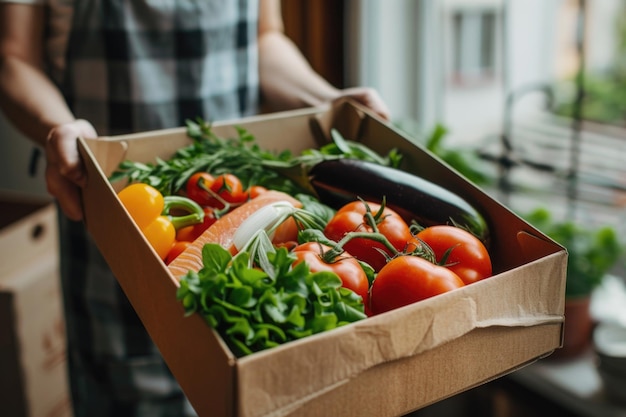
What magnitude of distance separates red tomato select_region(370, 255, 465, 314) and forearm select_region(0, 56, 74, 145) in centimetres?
Answer: 67

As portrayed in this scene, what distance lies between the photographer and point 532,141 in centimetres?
203

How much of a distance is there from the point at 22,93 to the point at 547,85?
4.40ft

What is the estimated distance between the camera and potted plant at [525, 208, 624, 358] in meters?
1.72

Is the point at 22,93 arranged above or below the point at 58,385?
above

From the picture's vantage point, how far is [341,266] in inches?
28.8

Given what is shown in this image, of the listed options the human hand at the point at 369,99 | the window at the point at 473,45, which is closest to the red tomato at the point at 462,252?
the human hand at the point at 369,99

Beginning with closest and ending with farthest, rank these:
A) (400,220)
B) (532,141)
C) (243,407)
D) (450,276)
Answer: (243,407) → (450,276) → (400,220) → (532,141)

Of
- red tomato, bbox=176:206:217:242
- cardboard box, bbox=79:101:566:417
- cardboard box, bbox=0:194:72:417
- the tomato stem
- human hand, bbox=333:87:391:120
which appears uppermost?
human hand, bbox=333:87:391:120

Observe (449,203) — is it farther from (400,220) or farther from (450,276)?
(450,276)

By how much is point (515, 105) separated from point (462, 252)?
1.41 metres

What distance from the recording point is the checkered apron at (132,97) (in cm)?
137

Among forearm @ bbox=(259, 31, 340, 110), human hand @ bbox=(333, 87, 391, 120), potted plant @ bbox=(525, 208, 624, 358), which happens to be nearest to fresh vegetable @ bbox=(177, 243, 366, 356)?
human hand @ bbox=(333, 87, 391, 120)

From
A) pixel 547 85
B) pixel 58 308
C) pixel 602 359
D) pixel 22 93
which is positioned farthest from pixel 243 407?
pixel 547 85

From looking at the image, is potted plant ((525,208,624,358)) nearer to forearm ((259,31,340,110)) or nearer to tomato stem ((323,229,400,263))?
forearm ((259,31,340,110))
